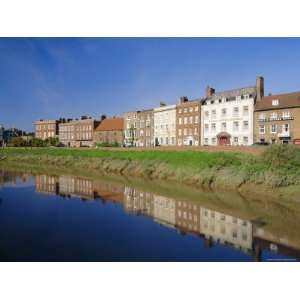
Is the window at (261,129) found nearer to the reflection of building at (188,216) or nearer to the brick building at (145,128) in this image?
the brick building at (145,128)

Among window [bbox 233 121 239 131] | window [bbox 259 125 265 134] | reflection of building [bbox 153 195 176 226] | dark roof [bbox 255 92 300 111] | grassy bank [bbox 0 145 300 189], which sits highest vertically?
dark roof [bbox 255 92 300 111]

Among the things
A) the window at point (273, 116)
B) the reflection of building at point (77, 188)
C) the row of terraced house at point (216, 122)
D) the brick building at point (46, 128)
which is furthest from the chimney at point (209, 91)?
the brick building at point (46, 128)

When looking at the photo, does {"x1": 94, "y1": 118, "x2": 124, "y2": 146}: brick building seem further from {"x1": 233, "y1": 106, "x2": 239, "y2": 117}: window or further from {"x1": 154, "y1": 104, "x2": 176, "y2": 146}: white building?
{"x1": 233, "y1": 106, "x2": 239, "y2": 117}: window

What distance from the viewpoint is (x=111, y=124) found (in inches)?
1660

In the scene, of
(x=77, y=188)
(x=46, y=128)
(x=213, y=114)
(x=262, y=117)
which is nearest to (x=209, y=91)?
(x=213, y=114)

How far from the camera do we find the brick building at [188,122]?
3011 centimetres

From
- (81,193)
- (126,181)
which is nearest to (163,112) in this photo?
(126,181)

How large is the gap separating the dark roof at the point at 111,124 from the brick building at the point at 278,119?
19.9 metres

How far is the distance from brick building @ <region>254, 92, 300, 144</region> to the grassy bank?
839 centimetres

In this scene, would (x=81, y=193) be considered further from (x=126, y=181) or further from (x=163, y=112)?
(x=163, y=112)

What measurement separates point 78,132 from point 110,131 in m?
7.82

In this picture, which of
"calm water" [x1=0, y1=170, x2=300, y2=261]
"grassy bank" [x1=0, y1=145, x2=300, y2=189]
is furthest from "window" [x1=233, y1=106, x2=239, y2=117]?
"calm water" [x1=0, y1=170, x2=300, y2=261]

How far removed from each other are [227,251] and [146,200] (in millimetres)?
5968

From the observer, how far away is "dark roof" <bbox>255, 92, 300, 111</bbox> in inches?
922
